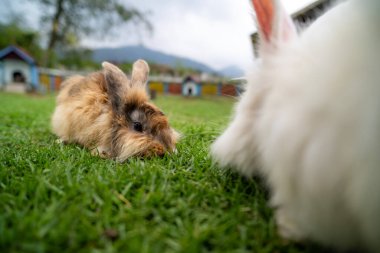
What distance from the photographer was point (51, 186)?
63.8 inches

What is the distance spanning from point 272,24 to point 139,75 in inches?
79.5

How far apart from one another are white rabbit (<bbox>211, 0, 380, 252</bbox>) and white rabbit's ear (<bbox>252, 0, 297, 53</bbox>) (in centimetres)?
11

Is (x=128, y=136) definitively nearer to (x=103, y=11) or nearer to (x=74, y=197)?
(x=74, y=197)

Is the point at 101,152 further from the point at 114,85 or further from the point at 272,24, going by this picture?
the point at 272,24

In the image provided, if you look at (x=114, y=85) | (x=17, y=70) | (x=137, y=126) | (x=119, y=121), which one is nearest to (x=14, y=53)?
(x=17, y=70)

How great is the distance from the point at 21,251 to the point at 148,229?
1.61ft

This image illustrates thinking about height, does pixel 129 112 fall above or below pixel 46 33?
below

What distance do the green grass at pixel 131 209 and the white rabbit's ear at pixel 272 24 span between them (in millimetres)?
789

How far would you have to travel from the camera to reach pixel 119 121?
2.88 meters

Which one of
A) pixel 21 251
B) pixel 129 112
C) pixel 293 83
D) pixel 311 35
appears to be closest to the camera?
pixel 21 251

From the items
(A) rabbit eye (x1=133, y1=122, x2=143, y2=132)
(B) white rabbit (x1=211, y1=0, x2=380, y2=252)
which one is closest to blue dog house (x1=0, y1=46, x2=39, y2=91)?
(A) rabbit eye (x1=133, y1=122, x2=143, y2=132)

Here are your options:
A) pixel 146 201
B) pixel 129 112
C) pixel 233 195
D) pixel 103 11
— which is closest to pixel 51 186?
pixel 146 201

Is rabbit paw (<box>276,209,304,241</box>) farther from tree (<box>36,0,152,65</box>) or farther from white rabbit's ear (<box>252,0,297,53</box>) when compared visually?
tree (<box>36,0,152,65</box>)

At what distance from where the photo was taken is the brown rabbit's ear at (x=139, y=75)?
319 cm
